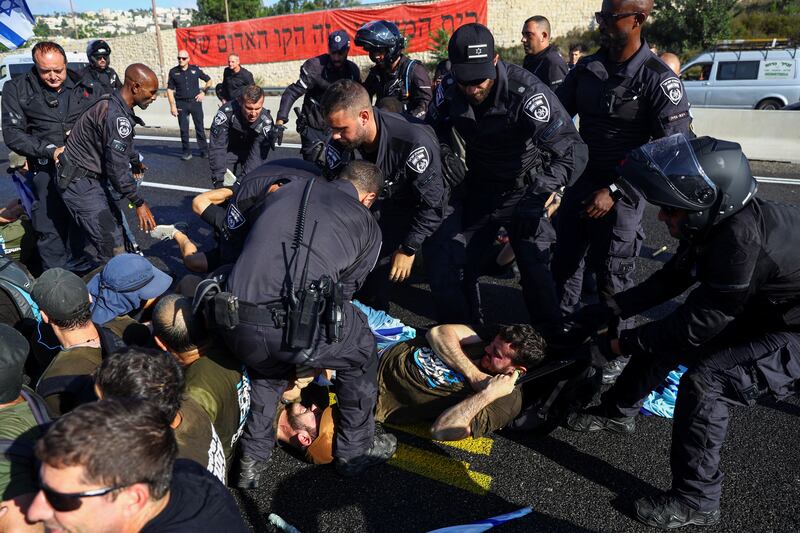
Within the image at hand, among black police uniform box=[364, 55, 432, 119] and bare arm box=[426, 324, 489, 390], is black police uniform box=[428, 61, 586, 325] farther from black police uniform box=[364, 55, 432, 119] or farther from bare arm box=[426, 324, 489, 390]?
black police uniform box=[364, 55, 432, 119]

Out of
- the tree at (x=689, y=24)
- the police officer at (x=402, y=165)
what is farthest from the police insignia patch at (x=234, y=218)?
the tree at (x=689, y=24)

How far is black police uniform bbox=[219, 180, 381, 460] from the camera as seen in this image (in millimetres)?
2645

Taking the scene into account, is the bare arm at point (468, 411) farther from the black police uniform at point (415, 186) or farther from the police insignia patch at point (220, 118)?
the police insignia patch at point (220, 118)

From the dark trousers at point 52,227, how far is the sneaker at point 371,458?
332 centimetres

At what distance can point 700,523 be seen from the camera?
2662 mm

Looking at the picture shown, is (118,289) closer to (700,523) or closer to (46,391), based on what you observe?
(46,391)

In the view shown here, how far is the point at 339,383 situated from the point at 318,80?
4265 mm

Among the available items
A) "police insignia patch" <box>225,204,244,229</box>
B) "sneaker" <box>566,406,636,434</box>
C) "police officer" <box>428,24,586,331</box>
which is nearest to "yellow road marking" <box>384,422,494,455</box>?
"sneaker" <box>566,406,636,434</box>

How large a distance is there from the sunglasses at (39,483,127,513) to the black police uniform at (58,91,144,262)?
369cm

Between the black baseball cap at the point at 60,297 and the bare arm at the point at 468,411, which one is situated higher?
the black baseball cap at the point at 60,297

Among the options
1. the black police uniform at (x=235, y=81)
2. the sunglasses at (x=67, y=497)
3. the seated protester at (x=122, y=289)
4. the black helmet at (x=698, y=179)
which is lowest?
the seated protester at (x=122, y=289)

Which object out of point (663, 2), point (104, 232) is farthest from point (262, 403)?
point (663, 2)

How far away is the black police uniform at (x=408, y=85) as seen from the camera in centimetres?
606

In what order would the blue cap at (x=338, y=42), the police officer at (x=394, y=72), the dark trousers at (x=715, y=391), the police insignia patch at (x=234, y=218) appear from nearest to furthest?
the dark trousers at (x=715, y=391)
the police insignia patch at (x=234, y=218)
the police officer at (x=394, y=72)
the blue cap at (x=338, y=42)
